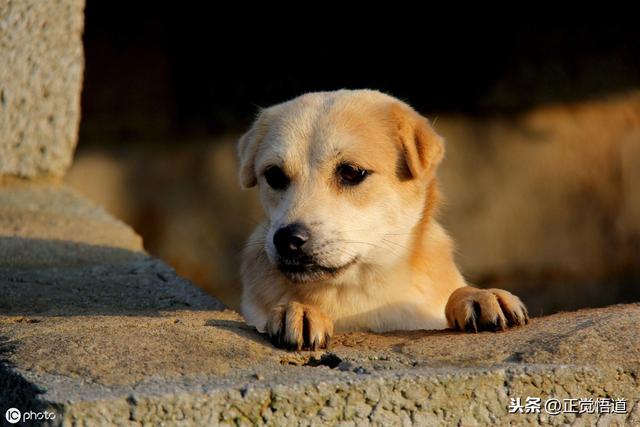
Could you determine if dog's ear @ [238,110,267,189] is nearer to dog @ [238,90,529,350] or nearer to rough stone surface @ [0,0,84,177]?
dog @ [238,90,529,350]

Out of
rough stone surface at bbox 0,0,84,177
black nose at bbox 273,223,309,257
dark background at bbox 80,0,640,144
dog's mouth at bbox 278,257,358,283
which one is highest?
dark background at bbox 80,0,640,144

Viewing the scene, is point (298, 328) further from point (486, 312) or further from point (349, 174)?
point (349, 174)

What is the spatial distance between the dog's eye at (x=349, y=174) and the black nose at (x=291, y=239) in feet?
1.26

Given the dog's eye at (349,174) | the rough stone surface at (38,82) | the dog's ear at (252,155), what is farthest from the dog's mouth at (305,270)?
the rough stone surface at (38,82)

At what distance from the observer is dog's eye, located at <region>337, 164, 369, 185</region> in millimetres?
4156

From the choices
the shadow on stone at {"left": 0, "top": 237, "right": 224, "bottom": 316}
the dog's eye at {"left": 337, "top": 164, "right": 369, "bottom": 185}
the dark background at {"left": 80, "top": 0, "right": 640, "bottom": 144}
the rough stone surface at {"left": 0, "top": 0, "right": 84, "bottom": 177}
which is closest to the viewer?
the dog's eye at {"left": 337, "top": 164, "right": 369, "bottom": 185}

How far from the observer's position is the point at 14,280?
462 cm

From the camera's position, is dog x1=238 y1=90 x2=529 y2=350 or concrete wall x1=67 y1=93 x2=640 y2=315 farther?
concrete wall x1=67 y1=93 x2=640 y2=315

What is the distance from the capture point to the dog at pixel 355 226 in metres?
3.88

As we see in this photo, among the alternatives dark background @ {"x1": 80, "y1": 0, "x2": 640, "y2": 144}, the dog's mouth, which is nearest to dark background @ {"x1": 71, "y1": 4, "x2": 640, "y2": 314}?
dark background @ {"x1": 80, "y1": 0, "x2": 640, "y2": 144}

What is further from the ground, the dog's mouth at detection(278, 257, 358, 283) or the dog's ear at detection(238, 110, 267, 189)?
the dog's ear at detection(238, 110, 267, 189)

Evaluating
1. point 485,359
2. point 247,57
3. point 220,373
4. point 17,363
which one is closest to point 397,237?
point 485,359

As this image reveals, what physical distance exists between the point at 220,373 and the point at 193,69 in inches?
234

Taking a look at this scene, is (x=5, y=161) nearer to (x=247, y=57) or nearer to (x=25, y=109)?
(x=25, y=109)
